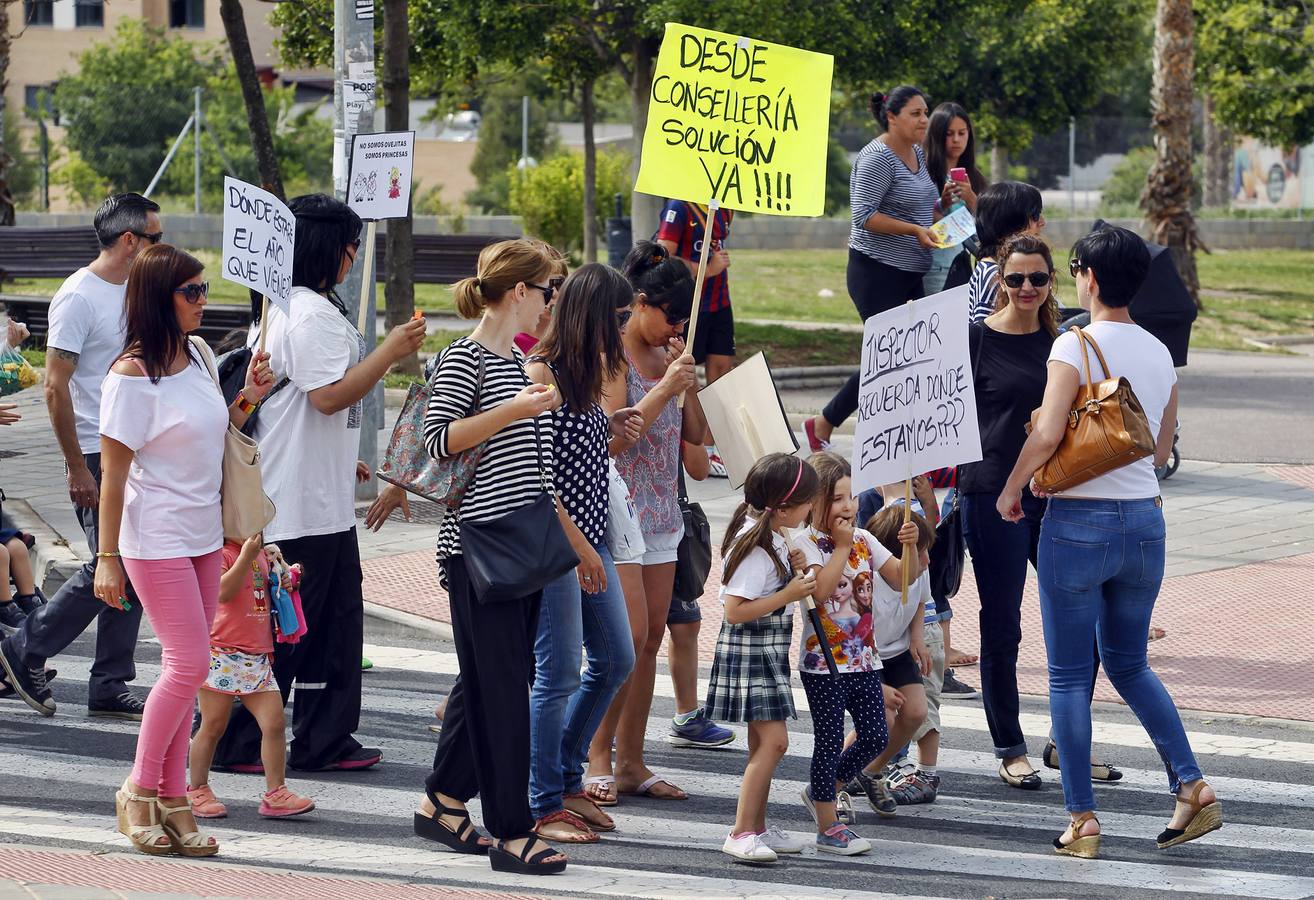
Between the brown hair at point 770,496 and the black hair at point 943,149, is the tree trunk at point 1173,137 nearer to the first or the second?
the black hair at point 943,149

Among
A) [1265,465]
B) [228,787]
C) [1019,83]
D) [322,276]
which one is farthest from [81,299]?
[1019,83]

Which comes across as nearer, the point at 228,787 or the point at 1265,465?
the point at 228,787

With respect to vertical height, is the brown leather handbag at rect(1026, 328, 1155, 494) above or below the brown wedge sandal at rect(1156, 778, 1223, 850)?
above

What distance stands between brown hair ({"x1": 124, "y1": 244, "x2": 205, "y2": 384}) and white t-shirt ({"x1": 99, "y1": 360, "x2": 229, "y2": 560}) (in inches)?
2.8

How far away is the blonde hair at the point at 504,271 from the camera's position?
17.7 ft

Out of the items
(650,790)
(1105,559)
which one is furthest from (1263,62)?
(650,790)

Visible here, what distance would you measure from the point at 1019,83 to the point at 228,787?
104 feet

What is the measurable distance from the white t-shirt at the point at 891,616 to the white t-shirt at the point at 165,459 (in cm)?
218

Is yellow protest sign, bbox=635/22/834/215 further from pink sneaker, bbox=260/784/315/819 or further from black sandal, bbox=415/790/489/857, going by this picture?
pink sneaker, bbox=260/784/315/819

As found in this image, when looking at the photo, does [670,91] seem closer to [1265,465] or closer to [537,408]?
[537,408]

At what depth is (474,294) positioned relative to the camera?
18.1 ft

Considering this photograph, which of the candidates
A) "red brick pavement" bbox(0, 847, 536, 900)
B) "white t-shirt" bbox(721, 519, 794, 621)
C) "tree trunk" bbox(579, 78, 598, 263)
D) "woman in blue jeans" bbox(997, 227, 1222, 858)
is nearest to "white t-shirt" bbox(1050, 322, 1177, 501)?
"woman in blue jeans" bbox(997, 227, 1222, 858)

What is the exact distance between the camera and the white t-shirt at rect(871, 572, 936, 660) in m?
6.17

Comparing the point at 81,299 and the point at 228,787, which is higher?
the point at 81,299
